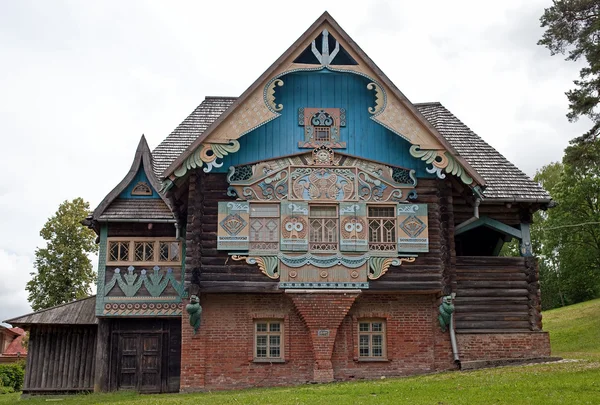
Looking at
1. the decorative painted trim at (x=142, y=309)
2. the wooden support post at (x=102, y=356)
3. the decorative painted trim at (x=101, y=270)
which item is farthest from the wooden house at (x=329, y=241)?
the wooden support post at (x=102, y=356)

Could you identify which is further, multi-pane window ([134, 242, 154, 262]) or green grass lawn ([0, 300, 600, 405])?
multi-pane window ([134, 242, 154, 262])

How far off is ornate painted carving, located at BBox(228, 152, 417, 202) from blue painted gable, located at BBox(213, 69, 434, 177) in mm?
287

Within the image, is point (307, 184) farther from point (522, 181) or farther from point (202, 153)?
point (522, 181)

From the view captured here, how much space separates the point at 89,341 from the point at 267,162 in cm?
885

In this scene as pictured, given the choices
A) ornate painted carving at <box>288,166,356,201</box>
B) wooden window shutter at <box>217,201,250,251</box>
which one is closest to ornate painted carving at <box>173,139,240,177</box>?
wooden window shutter at <box>217,201,250,251</box>

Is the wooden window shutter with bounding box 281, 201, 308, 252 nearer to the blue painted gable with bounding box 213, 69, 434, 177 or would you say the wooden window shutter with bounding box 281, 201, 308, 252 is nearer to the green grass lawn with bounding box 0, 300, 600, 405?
the blue painted gable with bounding box 213, 69, 434, 177

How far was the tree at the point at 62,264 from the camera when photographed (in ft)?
132

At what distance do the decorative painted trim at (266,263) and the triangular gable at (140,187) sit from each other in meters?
4.26

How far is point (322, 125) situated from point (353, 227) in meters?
3.10

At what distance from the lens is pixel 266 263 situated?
19.6m

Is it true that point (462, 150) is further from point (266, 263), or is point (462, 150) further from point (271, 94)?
point (266, 263)

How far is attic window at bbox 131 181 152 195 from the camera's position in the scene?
23359 mm

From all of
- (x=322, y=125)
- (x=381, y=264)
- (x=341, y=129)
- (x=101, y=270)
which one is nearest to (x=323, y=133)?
(x=322, y=125)

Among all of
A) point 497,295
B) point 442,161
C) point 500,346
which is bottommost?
point 500,346
